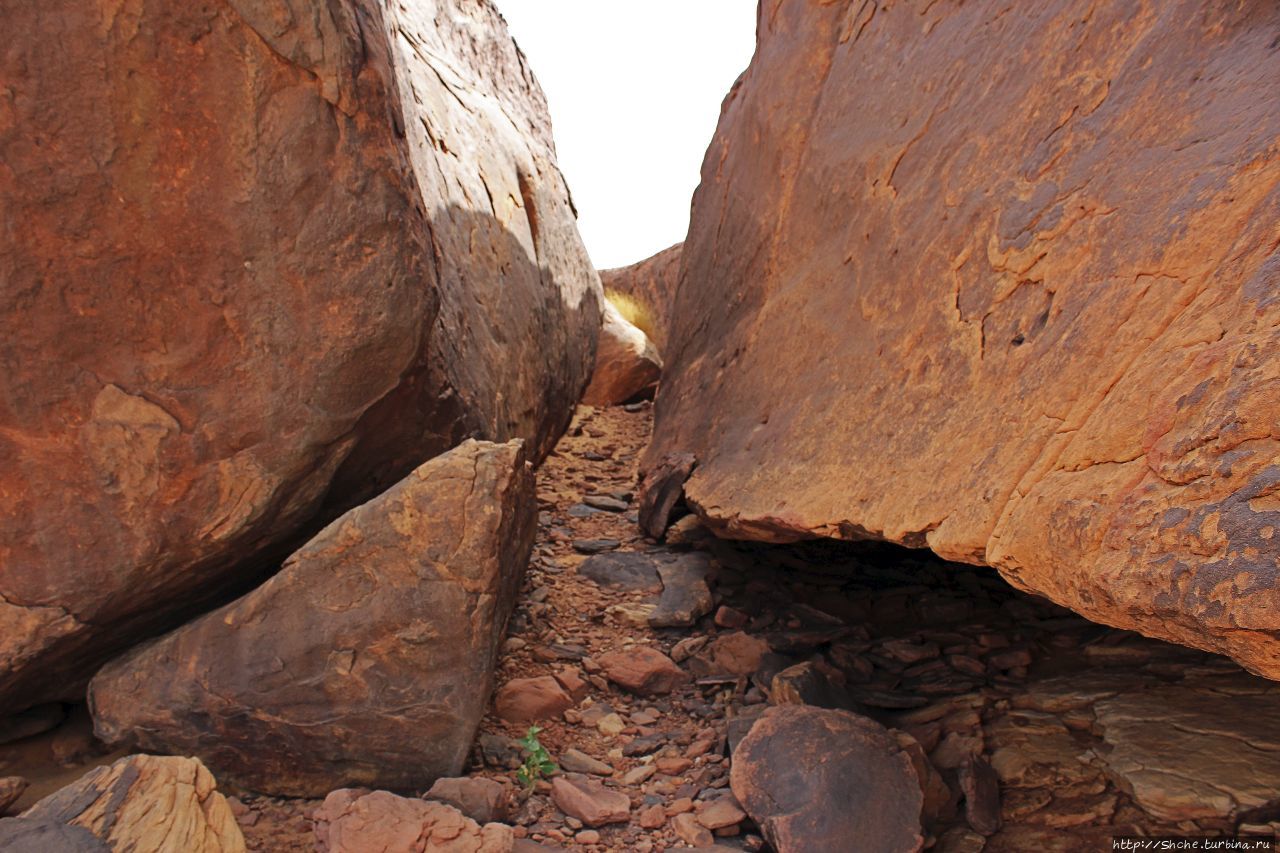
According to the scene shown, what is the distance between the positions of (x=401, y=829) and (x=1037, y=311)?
1.68m

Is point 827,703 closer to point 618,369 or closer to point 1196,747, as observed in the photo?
point 1196,747

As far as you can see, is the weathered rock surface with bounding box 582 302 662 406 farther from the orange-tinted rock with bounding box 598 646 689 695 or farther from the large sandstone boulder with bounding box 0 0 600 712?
the large sandstone boulder with bounding box 0 0 600 712

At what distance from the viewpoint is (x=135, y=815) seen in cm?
174

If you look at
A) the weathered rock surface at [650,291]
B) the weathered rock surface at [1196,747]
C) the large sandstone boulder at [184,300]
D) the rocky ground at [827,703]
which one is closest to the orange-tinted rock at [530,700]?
the rocky ground at [827,703]

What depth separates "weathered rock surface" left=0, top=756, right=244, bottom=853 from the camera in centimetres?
169

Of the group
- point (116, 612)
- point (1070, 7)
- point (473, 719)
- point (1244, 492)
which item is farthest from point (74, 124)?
point (1244, 492)

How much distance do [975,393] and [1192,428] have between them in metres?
0.59

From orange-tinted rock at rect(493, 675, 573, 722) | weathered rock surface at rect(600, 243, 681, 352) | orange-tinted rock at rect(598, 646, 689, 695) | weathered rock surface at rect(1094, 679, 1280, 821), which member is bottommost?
orange-tinted rock at rect(493, 675, 573, 722)

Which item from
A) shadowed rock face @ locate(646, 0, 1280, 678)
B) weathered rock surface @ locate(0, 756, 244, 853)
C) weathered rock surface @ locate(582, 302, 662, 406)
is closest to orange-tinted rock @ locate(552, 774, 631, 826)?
weathered rock surface @ locate(0, 756, 244, 853)

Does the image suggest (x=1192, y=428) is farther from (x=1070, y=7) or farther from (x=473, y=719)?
(x=473, y=719)

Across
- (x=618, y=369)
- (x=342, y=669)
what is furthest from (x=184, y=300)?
(x=618, y=369)

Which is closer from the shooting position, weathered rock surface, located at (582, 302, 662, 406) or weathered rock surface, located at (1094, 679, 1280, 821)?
weathered rock surface, located at (1094, 679, 1280, 821)

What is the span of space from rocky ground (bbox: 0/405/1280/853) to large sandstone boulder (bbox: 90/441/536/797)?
5.4 inches

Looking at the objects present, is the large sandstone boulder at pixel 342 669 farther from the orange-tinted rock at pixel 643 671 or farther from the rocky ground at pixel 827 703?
the orange-tinted rock at pixel 643 671
